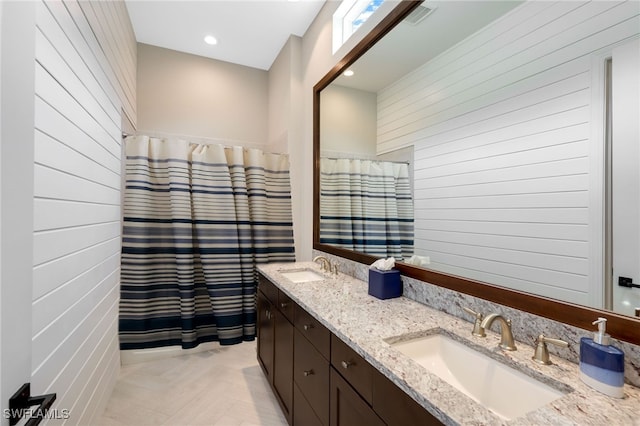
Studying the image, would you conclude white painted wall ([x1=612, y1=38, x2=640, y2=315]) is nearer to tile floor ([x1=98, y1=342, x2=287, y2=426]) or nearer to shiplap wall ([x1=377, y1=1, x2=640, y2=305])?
shiplap wall ([x1=377, y1=1, x2=640, y2=305])

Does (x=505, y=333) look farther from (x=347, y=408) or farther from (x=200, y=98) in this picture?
(x=200, y=98)

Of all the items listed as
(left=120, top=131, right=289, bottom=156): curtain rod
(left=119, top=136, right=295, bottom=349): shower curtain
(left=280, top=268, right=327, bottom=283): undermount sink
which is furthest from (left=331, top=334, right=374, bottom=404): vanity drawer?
(left=120, top=131, right=289, bottom=156): curtain rod

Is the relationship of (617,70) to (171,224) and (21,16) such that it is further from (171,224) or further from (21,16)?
(171,224)

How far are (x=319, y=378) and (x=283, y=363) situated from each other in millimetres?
559

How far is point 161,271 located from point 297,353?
171 centimetres

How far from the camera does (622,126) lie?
0.80 meters

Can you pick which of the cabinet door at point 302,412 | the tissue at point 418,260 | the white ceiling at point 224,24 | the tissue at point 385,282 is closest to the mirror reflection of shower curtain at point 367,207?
the tissue at point 418,260

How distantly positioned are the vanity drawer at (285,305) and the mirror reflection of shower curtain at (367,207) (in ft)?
2.09

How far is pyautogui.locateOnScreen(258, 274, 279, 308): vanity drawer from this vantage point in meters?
1.88

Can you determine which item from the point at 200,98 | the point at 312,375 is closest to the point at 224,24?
the point at 200,98

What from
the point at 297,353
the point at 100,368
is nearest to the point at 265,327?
the point at 297,353

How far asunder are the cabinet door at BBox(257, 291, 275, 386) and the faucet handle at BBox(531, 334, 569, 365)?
4.87ft

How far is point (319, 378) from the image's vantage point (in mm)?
1248

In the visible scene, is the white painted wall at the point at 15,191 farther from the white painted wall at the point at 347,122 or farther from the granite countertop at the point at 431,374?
the white painted wall at the point at 347,122
